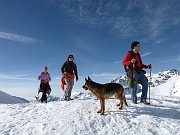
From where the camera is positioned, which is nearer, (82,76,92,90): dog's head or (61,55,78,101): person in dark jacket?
(82,76,92,90): dog's head

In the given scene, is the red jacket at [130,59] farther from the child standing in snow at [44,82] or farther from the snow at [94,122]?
the child standing in snow at [44,82]

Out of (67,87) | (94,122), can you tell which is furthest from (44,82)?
(94,122)

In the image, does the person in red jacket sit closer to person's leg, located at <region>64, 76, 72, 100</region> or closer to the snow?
the snow

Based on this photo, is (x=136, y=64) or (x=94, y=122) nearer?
(x=94, y=122)

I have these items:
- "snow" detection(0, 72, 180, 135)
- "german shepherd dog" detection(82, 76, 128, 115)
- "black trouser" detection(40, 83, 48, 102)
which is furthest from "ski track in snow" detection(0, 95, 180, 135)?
"black trouser" detection(40, 83, 48, 102)

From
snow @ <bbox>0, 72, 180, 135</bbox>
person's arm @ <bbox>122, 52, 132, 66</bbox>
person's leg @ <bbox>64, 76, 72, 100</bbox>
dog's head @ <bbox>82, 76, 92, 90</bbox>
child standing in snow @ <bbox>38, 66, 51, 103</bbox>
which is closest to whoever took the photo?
snow @ <bbox>0, 72, 180, 135</bbox>

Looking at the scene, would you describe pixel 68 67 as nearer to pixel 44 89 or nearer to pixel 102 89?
pixel 44 89

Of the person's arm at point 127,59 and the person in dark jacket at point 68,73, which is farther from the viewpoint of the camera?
the person in dark jacket at point 68,73

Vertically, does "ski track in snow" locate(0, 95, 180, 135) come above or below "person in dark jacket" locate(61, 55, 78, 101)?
below

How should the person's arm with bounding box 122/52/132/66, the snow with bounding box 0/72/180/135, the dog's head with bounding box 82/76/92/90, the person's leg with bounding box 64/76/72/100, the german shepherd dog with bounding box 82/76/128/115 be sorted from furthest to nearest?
the person's leg with bounding box 64/76/72/100
the person's arm with bounding box 122/52/132/66
the dog's head with bounding box 82/76/92/90
the german shepherd dog with bounding box 82/76/128/115
the snow with bounding box 0/72/180/135

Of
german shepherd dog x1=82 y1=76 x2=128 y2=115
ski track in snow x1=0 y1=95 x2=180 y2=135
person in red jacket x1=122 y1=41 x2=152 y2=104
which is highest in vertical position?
person in red jacket x1=122 y1=41 x2=152 y2=104

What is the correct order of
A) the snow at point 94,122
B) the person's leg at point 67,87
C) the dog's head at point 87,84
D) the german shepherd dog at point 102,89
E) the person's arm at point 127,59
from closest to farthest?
the snow at point 94,122, the german shepherd dog at point 102,89, the dog's head at point 87,84, the person's arm at point 127,59, the person's leg at point 67,87

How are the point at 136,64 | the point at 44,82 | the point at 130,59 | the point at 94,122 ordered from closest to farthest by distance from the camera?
1. the point at 94,122
2. the point at 130,59
3. the point at 136,64
4. the point at 44,82

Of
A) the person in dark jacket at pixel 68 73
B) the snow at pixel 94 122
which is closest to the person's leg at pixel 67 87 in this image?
the person in dark jacket at pixel 68 73
